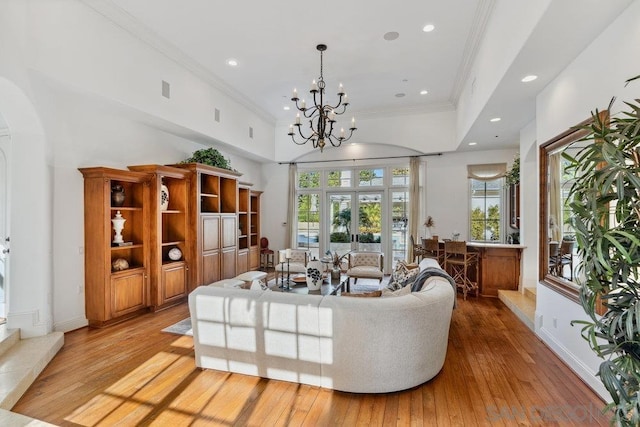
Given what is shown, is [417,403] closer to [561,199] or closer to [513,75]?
[561,199]

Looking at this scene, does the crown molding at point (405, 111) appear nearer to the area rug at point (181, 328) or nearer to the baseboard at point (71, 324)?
the area rug at point (181, 328)

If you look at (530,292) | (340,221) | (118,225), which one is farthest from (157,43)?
(530,292)

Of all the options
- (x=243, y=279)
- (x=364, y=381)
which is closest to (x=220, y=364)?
(x=364, y=381)

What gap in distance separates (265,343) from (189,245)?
10.6ft

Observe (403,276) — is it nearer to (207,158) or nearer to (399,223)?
(399,223)

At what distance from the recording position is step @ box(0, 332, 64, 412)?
2479 millimetres

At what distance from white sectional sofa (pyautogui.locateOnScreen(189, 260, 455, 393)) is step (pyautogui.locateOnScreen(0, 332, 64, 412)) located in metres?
1.42

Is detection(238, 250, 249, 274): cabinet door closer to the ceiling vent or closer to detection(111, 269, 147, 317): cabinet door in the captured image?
detection(111, 269, 147, 317): cabinet door

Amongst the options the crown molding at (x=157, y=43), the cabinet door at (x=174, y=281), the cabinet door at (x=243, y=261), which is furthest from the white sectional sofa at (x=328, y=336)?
the cabinet door at (x=243, y=261)

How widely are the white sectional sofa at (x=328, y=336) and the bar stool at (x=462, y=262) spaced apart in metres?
2.99

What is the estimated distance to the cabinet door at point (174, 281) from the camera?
4875 millimetres

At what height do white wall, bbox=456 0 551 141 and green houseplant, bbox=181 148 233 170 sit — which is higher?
white wall, bbox=456 0 551 141

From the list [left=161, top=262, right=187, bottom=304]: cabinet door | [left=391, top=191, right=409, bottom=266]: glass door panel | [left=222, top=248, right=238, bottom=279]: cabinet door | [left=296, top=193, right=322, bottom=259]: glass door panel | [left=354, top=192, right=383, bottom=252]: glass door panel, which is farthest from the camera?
[left=296, top=193, right=322, bottom=259]: glass door panel

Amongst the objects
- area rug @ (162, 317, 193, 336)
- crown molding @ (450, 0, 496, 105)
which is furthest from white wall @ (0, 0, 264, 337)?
crown molding @ (450, 0, 496, 105)
